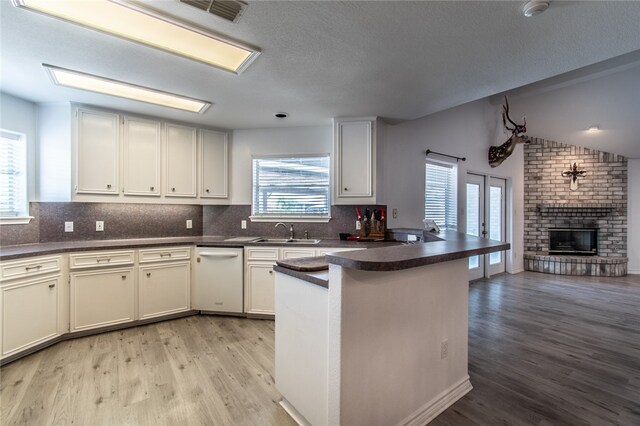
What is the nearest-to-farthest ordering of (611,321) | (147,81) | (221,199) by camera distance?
1. (147,81)
2. (611,321)
3. (221,199)

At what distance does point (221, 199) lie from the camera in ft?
13.3

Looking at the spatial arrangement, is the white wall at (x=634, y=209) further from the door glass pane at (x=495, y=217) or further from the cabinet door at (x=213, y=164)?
the cabinet door at (x=213, y=164)

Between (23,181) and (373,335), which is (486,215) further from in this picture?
(23,181)

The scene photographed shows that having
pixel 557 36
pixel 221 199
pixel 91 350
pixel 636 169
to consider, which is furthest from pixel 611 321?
pixel 91 350

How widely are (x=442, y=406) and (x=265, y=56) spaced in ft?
8.91

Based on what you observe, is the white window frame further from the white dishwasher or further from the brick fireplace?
the brick fireplace

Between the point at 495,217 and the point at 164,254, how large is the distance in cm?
602

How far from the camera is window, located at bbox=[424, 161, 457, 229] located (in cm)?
460

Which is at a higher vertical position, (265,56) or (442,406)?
(265,56)

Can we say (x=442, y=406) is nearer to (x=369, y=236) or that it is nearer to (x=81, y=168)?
(x=369, y=236)

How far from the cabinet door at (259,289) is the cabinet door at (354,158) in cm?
128

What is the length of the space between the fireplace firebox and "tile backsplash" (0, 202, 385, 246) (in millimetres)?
5197

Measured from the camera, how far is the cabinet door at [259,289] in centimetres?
341

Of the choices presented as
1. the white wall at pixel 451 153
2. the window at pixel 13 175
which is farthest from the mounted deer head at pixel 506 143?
the window at pixel 13 175
